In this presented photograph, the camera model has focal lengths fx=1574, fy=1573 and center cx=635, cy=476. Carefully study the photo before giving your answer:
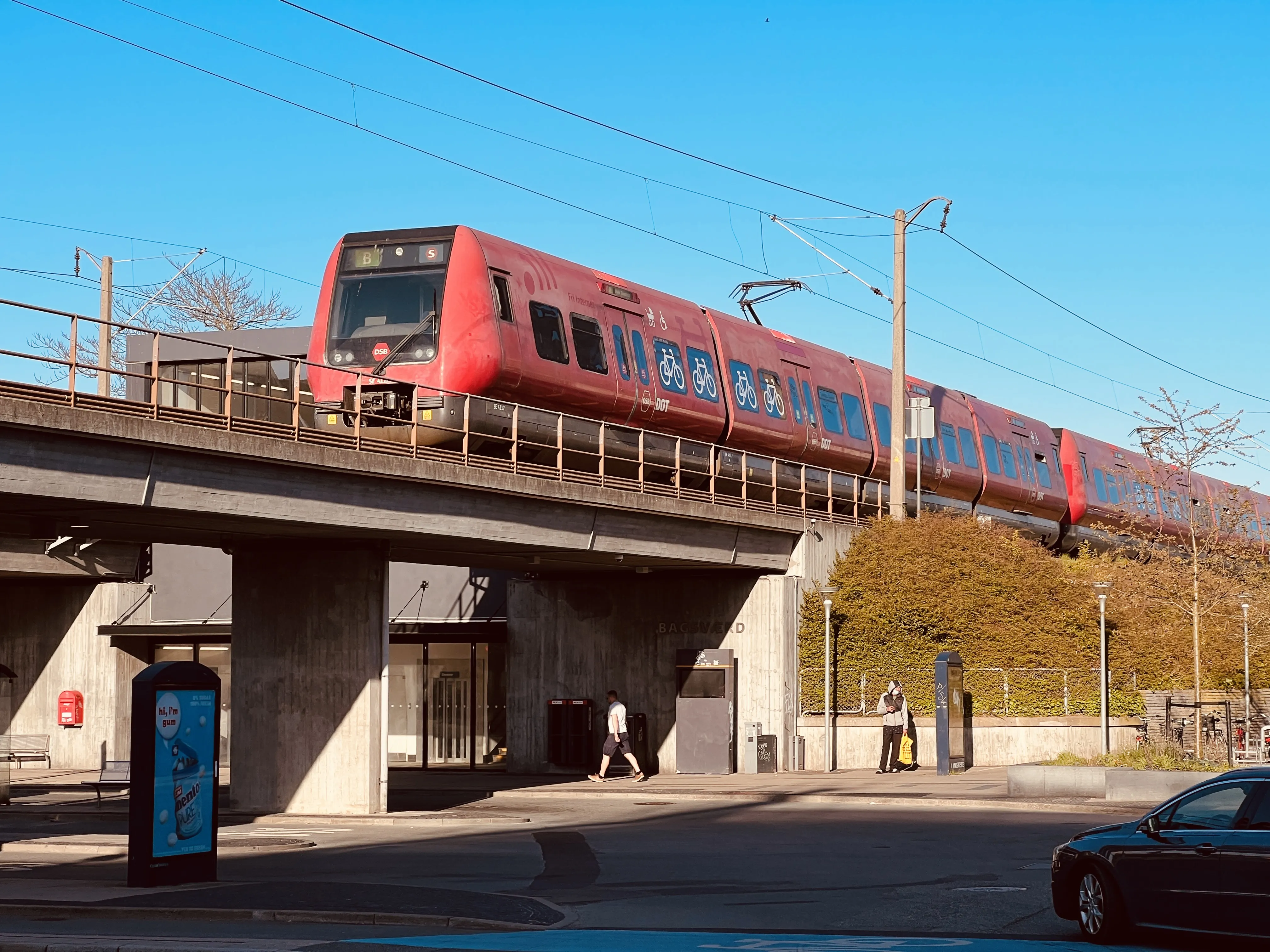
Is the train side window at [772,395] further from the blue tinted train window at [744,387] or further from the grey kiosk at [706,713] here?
the grey kiosk at [706,713]

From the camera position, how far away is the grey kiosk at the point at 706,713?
105 ft

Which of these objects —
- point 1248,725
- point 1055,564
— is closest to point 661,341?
point 1055,564

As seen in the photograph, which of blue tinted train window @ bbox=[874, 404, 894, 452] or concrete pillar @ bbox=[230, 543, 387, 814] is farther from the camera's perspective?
blue tinted train window @ bbox=[874, 404, 894, 452]

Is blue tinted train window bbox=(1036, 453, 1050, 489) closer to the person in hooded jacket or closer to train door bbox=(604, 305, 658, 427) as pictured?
the person in hooded jacket

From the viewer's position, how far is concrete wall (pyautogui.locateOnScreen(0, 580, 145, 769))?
134ft

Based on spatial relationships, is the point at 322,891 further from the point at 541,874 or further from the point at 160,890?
the point at 541,874

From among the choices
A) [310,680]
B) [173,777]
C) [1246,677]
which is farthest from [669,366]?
[173,777]

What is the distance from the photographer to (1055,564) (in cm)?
3494

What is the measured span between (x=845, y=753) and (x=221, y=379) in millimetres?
19800

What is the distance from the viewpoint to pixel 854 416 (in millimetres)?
38375

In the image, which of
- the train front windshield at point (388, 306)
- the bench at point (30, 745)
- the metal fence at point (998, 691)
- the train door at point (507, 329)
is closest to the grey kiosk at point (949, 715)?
the metal fence at point (998, 691)

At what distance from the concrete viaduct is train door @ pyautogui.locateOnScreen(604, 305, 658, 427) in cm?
179

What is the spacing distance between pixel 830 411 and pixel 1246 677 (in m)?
10.9

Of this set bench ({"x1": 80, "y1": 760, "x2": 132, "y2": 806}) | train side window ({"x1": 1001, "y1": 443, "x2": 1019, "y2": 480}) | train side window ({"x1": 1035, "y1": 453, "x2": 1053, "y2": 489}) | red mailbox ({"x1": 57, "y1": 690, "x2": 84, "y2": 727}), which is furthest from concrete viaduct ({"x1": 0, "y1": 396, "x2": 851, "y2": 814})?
train side window ({"x1": 1035, "y1": 453, "x2": 1053, "y2": 489})
